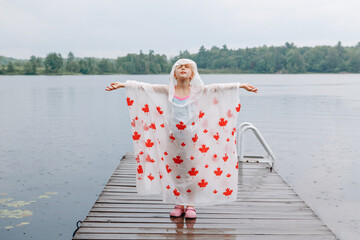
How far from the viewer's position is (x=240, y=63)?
12700 cm

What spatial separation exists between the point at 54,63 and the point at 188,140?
131 metres

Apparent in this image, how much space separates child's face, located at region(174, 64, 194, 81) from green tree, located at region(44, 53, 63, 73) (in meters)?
128

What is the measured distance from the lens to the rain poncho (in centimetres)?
446

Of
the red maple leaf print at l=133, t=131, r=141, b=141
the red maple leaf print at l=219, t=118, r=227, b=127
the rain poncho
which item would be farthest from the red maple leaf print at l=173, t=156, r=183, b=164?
the red maple leaf print at l=219, t=118, r=227, b=127

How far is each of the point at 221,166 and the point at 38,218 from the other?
5.06 metres

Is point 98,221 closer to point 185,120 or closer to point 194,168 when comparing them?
point 194,168

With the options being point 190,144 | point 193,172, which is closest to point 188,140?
point 190,144

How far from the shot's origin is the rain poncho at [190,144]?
4465 mm

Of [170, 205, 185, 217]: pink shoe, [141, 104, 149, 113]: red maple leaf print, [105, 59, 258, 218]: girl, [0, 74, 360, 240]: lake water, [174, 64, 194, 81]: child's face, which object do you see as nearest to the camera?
[174, 64, 194, 81]: child's face

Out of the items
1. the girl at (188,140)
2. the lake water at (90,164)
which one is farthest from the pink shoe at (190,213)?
the lake water at (90,164)

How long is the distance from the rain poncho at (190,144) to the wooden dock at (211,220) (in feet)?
1.04

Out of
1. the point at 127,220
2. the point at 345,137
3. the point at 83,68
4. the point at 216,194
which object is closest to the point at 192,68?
the point at 216,194

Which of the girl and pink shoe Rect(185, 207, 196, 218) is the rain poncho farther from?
pink shoe Rect(185, 207, 196, 218)

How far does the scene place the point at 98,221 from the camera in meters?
4.61
